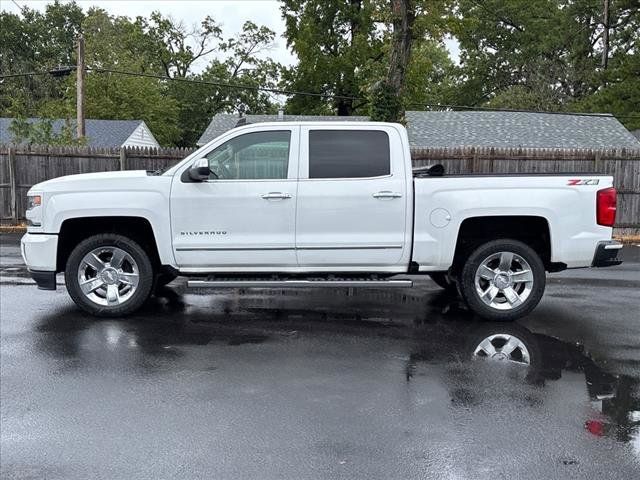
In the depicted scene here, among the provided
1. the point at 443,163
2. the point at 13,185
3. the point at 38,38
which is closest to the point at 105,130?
the point at 13,185

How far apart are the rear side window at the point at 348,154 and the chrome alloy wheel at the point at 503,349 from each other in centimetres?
203

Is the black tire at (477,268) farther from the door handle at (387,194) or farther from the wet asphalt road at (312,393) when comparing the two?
the door handle at (387,194)

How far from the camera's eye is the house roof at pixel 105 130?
35.0 metres

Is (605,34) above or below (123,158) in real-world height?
above

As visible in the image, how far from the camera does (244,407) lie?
4.44 m

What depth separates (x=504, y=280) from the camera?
273 inches

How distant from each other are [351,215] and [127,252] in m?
2.40

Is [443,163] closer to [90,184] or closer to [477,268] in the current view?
[477,268]

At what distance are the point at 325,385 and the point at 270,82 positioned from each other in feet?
166

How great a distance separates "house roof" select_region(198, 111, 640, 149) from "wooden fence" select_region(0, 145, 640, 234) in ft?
30.9

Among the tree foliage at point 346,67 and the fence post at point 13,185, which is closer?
the fence post at point 13,185

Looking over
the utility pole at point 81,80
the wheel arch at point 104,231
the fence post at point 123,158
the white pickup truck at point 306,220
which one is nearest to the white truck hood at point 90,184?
the white pickup truck at point 306,220

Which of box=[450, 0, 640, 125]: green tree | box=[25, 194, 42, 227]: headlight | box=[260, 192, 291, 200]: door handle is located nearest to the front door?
box=[260, 192, 291, 200]: door handle

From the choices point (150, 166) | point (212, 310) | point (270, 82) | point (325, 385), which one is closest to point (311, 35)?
point (270, 82)
